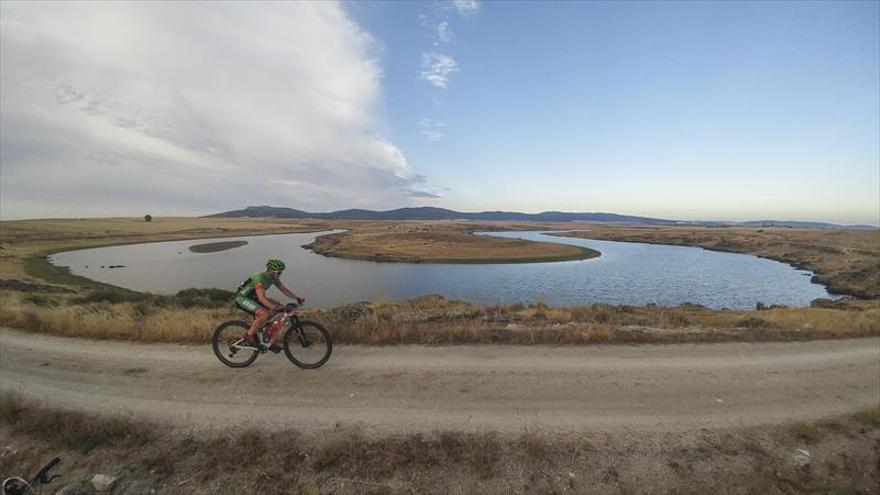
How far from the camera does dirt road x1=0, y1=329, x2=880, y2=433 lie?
727 cm

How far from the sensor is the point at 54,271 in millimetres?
50094

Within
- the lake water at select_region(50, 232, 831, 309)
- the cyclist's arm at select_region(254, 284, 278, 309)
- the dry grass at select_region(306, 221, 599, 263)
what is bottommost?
the lake water at select_region(50, 232, 831, 309)

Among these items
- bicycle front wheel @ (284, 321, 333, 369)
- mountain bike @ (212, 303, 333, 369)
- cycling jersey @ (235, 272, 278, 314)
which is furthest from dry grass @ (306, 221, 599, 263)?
cycling jersey @ (235, 272, 278, 314)

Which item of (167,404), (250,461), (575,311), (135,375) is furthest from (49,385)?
(575,311)

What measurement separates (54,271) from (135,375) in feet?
191

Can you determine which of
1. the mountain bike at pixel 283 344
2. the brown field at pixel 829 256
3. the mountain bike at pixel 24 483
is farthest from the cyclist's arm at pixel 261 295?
the brown field at pixel 829 256

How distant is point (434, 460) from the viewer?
20.0 feet

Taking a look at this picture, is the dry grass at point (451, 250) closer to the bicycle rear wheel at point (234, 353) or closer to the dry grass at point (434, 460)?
the bicycle rear wheel at point (234, 353)

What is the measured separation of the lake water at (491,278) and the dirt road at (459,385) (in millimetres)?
25073

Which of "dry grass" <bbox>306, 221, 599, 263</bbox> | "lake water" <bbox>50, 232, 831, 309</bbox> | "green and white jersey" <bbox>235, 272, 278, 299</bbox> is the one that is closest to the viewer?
"green and white jersey" <bbox>235, 272, 278, 299</bbox>

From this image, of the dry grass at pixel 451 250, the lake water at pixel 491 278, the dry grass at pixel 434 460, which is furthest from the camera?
the dry grass at pixel 451 250

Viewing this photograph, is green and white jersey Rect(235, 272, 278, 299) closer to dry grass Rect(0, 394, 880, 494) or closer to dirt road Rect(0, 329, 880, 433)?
dirt road Rect(0, 329, 880, 433)

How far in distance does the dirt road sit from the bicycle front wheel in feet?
0.99

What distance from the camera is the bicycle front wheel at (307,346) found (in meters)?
9.31
